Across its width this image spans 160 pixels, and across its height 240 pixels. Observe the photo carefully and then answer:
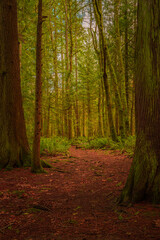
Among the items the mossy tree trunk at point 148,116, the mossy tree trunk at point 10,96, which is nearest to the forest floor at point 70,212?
the mossy tree trunk at point 148,116

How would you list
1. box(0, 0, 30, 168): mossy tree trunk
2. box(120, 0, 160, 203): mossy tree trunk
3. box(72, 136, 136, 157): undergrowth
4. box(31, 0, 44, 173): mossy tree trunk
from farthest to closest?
1. box(72, 136, 136, 157): undergrowth
2. box(0, 0, 30, 168): mossy tree trunk
3. box(31, 0, 44, 173): mossy tree trunk
4. box(120, 0, 160, 203): mossy tree trunk

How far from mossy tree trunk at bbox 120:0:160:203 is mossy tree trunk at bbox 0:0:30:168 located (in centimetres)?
449

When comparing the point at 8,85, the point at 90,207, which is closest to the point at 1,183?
the point at 90,207

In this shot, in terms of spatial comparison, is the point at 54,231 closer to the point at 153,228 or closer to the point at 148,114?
the point at 153,228

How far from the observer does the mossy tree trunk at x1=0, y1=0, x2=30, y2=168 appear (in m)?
6.38

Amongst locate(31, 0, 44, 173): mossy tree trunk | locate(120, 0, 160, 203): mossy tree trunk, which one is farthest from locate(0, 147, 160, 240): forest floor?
locate(31, 0, 44, 173): mossy tree trunk

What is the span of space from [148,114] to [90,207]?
82.3 inches

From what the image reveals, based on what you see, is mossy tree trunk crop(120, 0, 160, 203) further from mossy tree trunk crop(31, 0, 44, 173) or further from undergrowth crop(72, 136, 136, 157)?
undergrowth crop(72, 136, 136, 157)

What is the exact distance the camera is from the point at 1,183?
Result: 475 cm

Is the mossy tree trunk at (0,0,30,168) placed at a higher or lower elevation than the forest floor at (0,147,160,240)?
higher

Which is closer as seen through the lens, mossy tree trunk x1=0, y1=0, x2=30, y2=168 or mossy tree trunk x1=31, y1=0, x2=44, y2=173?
mossy tree trunk x1=31, y1=0, x2=44, y2=173

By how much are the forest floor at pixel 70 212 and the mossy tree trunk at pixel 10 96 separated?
123 cm

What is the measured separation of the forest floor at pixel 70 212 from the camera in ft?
8.10

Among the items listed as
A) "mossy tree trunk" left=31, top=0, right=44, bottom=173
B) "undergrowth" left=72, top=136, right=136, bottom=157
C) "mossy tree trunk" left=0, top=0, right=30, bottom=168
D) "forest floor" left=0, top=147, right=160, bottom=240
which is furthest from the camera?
"undergrowth" left=72, top=136, right=136, bottom=157
